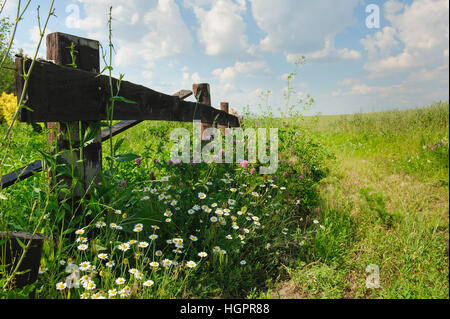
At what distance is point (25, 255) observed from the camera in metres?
1.60

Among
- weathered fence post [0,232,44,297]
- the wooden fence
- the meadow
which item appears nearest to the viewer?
weathered fence post [0,232,44,297]

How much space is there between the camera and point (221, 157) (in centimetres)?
349

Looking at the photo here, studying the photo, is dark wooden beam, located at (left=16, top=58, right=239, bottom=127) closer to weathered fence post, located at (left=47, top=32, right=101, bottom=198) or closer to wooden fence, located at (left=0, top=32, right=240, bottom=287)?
wooden fence, located at (left=0, top=32, right=240, bottom=287)

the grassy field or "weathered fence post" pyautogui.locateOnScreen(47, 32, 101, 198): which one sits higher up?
"weathered fence post" pyautogui.locateOnScreen(47, 32, 101, 198)

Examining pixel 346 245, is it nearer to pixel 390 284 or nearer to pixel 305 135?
pixel 390 284

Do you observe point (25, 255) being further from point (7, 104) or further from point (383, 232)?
point (7, 104)

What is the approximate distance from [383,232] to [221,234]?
199 centimetres

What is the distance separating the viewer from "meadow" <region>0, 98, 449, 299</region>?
2.00 m

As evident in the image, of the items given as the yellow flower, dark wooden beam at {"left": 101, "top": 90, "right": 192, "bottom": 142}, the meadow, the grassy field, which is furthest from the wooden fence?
the yellow flower

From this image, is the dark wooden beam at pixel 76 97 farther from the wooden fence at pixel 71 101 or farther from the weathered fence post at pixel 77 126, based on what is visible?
the weathered fence post at pixel 77 126

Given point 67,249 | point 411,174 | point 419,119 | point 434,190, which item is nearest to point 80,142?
point 67,249

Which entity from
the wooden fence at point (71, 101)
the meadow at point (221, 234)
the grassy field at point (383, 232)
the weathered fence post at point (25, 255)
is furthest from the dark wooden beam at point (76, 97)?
the grassy field at point (383, 232)

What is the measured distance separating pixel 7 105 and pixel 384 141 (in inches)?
459

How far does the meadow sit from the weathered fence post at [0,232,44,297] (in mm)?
60
